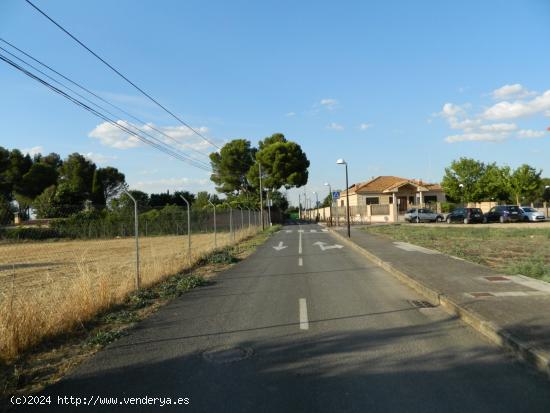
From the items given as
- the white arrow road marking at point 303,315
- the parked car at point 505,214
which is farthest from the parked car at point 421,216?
the white arrow road marking at point 303,315

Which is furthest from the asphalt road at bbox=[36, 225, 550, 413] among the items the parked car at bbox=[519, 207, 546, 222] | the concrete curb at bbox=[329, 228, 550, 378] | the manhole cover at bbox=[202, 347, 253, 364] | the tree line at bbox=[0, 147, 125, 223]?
the tree line at bbox=[0, 147, 125, 223]

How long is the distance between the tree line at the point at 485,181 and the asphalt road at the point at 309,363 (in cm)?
6378

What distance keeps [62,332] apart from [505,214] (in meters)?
46.1

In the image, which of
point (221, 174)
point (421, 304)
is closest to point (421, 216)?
point (221, 174)

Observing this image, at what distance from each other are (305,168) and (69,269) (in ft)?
182

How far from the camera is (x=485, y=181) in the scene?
220 feet

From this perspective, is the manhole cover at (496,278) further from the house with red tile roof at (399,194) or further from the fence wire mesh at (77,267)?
the house with red tile roof at (399,194)

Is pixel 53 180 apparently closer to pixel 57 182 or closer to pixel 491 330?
pixel 57 182

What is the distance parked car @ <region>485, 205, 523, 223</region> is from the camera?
4494 cm

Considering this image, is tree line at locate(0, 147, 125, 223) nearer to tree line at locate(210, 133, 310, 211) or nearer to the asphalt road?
tree line at locate(210, 133, 310, 211)

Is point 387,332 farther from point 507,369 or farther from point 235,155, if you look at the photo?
point 235,155

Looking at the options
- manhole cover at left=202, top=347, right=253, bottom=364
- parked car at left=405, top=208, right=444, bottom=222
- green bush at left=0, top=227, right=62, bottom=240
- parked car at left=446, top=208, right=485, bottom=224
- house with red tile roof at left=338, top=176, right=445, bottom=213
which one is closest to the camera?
manhole cover at left=202, top=347, right=253, bottom=364

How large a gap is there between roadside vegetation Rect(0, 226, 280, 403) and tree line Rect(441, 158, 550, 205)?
64523mm

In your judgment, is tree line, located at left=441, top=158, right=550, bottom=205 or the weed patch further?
tree line, located at left=441, top=158, right=550, bottom=205
